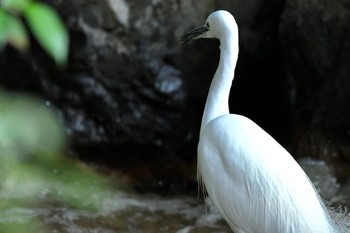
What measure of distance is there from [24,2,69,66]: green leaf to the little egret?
1904 mm

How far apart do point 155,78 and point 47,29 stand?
3940mm

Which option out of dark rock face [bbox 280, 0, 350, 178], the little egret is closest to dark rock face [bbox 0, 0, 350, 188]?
dark rock face [bbox 280, 0, 350, 178]

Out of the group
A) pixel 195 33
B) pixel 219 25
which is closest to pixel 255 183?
pixel 219 25

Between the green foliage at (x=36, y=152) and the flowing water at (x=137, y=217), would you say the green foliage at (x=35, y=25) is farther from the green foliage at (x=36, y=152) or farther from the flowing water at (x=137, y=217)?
the flowing water at (x=137, y=217)

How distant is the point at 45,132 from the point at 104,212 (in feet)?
9.79

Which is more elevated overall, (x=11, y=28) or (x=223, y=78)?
(x=223, y=78)

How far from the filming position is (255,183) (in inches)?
101

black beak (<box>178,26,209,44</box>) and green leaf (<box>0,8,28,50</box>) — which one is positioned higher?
black beak (<box>178,26,209,44</box>)

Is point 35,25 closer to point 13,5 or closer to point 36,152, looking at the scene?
point 13,5

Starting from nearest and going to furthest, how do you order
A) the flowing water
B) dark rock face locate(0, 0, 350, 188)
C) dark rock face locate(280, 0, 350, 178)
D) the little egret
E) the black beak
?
the little egret < the black beak < the flowing water < dark rock face locate(280, 0, 350, 178) < dark rock face locate(0, 0, 350, 188)

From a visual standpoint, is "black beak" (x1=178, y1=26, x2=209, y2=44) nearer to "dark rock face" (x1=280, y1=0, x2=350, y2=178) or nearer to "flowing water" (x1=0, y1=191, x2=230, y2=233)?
"flowing water" (x1=0, y1=191, x2=230, y2=233)

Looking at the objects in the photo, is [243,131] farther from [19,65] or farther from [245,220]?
[19,65]

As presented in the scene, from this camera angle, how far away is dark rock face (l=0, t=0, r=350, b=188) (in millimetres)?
4480

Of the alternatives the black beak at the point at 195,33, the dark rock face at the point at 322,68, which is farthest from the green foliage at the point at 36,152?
the dark rock face at the point at 322,68
